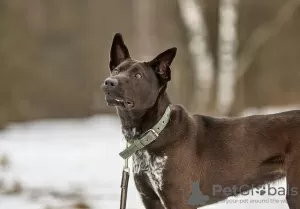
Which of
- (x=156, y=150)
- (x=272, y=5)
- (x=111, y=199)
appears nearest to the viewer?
(x=156, y=150)

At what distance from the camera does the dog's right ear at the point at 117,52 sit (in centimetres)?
336

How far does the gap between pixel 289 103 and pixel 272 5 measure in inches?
78.3

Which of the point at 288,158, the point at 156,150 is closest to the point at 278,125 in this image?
the point at 288,158

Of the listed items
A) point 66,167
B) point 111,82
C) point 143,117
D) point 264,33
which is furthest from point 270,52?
point 111,82

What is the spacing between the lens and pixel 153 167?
124 inches

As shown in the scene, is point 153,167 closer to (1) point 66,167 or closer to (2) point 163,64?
(2) point 163,64

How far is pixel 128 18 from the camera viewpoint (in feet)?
36.3

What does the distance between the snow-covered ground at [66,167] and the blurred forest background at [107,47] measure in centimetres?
65

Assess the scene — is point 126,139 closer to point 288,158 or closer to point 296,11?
point 288,158

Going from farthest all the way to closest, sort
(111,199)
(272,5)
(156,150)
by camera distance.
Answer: (272,5) → (111,199) → (156,150)

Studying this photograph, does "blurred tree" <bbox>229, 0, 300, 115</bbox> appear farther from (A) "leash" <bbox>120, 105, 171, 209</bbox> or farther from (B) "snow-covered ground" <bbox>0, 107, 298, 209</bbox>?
(A) "leash" <bbox>120, 105, 171, 209</bbox>

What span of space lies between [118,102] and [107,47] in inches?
322

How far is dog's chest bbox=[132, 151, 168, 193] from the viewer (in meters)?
3.14

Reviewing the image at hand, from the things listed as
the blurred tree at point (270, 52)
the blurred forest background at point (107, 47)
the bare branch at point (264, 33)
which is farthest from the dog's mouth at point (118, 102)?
the blurred tree at point (270, 52)
